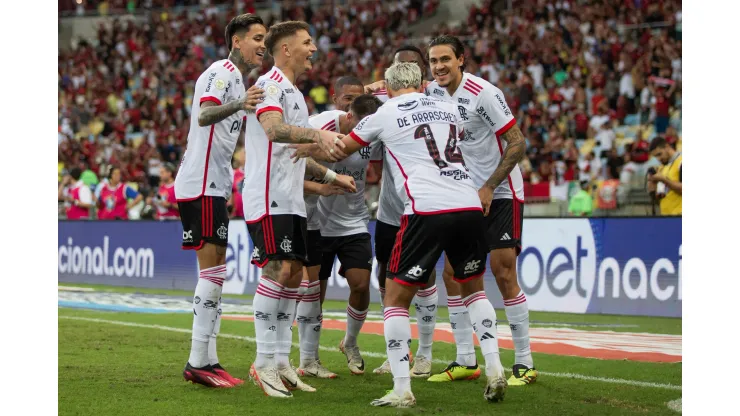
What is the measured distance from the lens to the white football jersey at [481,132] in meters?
7.21

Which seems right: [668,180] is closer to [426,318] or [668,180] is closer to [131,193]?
[426,318]

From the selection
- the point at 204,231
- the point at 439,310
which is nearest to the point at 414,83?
the point at 204,231

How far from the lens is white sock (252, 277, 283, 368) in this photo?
6426 millimetres

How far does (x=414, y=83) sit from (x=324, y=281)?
2.55 m

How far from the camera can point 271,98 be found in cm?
632

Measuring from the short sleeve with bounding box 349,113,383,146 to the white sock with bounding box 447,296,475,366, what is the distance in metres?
1.98

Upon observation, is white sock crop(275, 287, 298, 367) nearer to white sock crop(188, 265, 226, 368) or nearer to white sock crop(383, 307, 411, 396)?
white sock crop(188, 265, 226, 368)

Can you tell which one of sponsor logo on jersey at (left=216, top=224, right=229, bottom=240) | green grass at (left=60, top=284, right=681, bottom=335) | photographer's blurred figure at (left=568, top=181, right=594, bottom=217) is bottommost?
green grass at (left=60, top=284, right=681, bottom=335)

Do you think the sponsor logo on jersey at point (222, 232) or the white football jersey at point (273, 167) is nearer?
the white football jersey at point (273, 167)

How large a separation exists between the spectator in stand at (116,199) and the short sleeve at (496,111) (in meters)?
14.0

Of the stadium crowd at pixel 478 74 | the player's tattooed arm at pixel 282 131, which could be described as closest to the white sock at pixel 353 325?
the player's tattooed arm at pixel 282 131

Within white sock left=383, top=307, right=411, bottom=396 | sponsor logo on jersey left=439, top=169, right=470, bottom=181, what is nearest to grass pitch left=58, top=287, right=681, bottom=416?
white sock left=383, top=307, right=411, bottom=396

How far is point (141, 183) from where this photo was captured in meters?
23.2

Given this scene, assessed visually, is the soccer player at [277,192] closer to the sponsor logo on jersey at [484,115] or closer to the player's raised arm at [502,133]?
the player's raised arm at [502,133]
